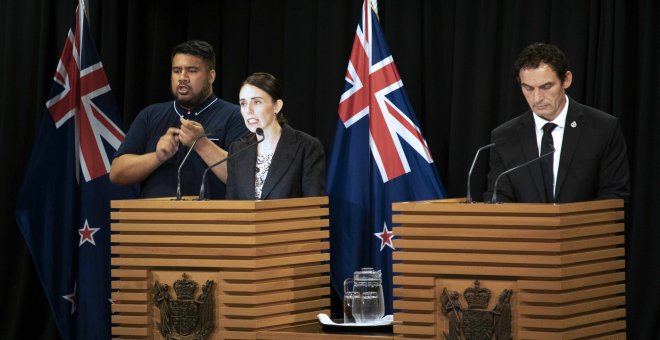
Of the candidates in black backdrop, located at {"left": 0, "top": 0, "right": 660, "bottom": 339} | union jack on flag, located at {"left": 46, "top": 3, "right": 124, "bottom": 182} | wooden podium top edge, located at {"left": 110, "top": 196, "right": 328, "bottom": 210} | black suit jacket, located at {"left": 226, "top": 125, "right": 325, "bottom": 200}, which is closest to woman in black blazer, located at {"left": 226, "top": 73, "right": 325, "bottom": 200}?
black suit jacket, located at {"left": 226, "top": 125, "right": 325, "bottom": 200}

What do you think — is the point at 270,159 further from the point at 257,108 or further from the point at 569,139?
the point at 569,139

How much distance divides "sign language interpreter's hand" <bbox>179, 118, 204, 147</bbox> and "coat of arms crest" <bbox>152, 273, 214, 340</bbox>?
1.08m

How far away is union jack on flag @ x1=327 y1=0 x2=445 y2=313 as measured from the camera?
19.6 ft

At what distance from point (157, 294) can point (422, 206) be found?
1.13 meters

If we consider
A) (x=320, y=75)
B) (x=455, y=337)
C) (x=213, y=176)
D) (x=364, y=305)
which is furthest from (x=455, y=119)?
(x=455, y=337)

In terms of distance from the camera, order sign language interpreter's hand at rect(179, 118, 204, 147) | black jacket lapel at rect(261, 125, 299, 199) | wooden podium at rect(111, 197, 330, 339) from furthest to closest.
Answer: sign language interpreter's hand at rect(179, 118, 204, 147) → black jacket lapel at rect(261, 125, 299, 199) → wooden podium at rect(111, 197, 330, 339)

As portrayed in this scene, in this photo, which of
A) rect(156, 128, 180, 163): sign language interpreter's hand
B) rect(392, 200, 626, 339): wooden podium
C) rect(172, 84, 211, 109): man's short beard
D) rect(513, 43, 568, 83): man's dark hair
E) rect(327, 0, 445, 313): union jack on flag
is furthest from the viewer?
rect(327, 0, 445, 313): union jack on flag

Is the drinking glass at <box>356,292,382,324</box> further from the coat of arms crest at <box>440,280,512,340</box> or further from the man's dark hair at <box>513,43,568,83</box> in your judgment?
the man's dark hair at <box>513,43,568,83</box>

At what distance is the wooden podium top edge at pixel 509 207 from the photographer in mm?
3748

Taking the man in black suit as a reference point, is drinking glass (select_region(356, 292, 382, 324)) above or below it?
below

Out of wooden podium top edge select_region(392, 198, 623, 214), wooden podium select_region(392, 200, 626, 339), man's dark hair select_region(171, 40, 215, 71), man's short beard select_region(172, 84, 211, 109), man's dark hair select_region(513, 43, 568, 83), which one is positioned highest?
man's dark hair select_region(171, 40, 215, 71)

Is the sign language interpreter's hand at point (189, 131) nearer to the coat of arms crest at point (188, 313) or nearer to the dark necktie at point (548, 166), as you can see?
the coat of arms crest at point (188, 313)

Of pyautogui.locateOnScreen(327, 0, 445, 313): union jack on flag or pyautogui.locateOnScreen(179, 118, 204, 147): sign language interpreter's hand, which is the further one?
pyautogui.locateOnScreen(327, 0, 445, 313): union jack on flag

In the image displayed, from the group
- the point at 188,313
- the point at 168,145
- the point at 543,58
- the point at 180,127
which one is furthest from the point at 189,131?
the point at 543,58
